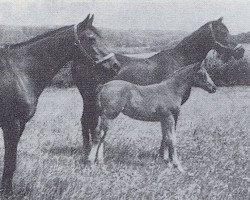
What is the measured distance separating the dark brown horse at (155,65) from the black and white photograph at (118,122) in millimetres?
19

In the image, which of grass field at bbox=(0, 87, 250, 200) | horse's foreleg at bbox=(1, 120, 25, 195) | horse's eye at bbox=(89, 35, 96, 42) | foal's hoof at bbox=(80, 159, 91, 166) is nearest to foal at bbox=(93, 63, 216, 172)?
foal's hoof at bbox=(80, 159, 91, 166)

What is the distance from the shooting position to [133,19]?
46.2ft

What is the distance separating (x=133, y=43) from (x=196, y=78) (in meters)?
6.71

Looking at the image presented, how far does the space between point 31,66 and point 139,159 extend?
2910 millimetres

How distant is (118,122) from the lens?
10.5 metres

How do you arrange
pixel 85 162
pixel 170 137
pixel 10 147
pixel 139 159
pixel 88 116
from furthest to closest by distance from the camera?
pixel 88 116 < pixel 139 159 < pixel 85 162 < pixel 170 137 < pixel 10 147

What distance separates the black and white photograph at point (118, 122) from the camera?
214 inches

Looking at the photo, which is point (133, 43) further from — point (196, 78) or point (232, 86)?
point (196, 78)

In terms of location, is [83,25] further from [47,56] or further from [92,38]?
[47,56]

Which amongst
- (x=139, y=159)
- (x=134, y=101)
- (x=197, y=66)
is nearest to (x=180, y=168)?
(x=139, y=159)

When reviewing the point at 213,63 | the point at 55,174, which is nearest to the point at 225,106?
the point at 213,63

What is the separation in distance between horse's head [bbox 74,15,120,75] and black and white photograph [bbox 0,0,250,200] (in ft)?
0.05

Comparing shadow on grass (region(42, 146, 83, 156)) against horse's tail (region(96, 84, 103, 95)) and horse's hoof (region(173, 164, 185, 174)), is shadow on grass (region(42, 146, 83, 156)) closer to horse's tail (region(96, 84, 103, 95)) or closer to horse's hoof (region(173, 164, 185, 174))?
horse's tail (region(96, 84, 103, 95))

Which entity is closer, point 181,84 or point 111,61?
point 111,61
